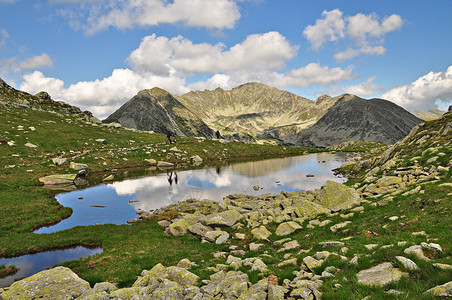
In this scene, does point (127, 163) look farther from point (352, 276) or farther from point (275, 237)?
point (352, 276)

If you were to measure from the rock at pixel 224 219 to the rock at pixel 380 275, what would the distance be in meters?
21.1

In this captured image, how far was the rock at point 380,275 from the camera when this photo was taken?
9.07 metres

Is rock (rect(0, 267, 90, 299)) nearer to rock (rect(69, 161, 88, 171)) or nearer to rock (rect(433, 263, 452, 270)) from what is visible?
rock (rect(433, 263, 452, 270))

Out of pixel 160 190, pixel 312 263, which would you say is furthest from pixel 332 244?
pixel 160 190

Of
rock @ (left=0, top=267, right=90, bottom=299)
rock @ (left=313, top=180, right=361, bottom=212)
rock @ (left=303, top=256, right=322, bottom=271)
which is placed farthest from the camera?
rock @ (left=313, top=180, right=361, bottom=212)

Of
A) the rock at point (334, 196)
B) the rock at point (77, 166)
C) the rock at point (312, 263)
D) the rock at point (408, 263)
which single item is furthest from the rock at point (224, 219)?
the rock at point (77, 166)

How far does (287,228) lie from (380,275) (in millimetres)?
16178

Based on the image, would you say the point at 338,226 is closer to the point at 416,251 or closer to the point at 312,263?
the point at 312,263

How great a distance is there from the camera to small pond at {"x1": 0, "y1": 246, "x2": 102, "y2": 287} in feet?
66.1

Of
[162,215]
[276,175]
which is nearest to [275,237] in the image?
[162,215]

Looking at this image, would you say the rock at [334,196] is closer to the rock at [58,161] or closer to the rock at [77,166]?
the rock at [77,166]

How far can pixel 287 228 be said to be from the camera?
1006 inches

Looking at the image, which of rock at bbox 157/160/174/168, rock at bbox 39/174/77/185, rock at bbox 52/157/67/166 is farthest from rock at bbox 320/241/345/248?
rock at bbox 157/160/174/168

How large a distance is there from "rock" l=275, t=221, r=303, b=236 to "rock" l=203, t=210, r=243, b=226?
736 centimetres
